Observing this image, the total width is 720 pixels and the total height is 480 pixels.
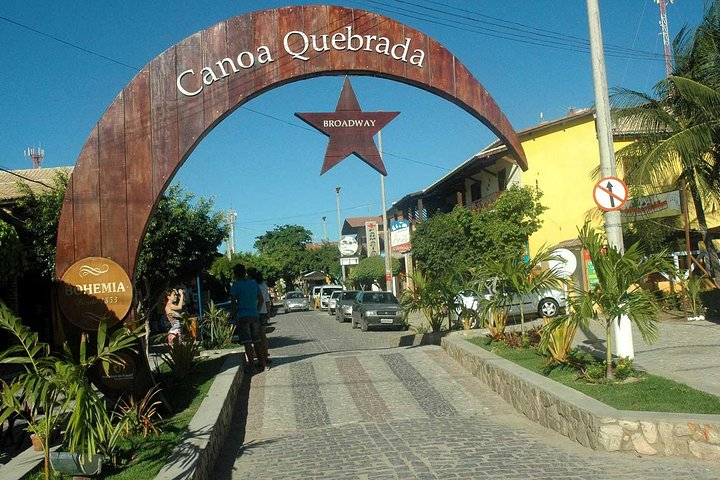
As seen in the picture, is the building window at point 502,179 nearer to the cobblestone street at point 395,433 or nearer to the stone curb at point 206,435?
the cobblestone street at point 395,433

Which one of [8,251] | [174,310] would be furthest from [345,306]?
[8,251]

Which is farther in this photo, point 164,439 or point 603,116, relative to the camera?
point 603,116

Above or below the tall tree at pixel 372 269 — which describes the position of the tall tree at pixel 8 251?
below

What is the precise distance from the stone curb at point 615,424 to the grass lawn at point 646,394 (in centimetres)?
21

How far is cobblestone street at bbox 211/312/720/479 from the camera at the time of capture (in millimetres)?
6566

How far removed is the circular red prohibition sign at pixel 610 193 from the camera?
32.9 feet

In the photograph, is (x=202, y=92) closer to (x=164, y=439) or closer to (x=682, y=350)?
(x=164, y=439)

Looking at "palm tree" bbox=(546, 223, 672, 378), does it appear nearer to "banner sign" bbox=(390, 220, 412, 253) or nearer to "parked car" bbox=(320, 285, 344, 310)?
"banner sign" bbox=(390, 220, 412, 253)

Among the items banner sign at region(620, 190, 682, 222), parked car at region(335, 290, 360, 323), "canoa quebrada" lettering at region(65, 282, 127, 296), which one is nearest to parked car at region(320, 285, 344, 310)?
parked car at region(335, 290, 360, 323)

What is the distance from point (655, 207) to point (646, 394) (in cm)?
1289

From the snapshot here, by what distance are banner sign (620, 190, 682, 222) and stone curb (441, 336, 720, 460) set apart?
11.6 metres

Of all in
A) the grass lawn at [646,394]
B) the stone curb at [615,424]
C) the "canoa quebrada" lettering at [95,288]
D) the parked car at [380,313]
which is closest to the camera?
the stone curb at [615,424]

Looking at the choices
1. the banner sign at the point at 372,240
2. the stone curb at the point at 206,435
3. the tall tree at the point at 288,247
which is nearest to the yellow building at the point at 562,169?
the stone curb at the point at 206,435

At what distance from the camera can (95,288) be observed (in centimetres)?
→ 846
